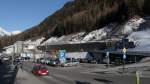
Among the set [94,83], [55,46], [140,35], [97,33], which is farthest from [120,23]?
[94,83]

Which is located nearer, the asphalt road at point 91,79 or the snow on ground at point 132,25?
the asphalt road at point 91,79

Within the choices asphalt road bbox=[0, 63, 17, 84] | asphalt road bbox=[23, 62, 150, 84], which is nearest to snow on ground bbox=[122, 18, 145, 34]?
asphalt road bbox=[0, 63, 17, 84]

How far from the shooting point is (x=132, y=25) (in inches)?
5669

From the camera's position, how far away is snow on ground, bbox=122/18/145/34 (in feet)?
460

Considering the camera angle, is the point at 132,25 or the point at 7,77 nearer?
the point at 7,77

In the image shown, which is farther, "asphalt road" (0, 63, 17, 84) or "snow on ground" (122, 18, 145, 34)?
"snow on ground" (122, 18, 145, 34)

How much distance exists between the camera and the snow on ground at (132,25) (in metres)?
140

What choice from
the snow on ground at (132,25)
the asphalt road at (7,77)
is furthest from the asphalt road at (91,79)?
the snow on ground at (132,25)

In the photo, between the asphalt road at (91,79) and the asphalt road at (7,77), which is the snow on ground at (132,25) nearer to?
the asphalt road at (7,77)

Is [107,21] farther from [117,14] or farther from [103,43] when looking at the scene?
[103,43]

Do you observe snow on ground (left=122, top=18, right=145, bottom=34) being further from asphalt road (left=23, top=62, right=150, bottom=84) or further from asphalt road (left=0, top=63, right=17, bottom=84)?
asphalt road (left=23, top=62, right=150, bottom=84)

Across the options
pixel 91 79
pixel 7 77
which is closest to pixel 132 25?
pixel 91 79

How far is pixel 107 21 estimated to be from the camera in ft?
562

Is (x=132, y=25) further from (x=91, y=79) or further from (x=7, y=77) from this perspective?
(x=7, y=77)
